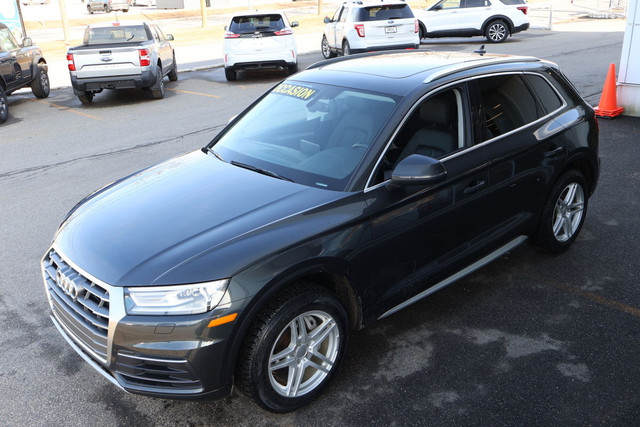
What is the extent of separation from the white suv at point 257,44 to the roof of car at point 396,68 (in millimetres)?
10712

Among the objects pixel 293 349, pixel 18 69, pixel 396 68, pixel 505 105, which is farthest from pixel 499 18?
pixel 293 349

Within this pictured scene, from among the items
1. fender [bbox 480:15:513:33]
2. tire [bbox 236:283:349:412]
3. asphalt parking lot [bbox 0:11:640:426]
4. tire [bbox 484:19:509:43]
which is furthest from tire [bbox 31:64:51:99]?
tire [bbox 484:19:509:43]

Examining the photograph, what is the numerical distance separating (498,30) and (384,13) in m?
6.34

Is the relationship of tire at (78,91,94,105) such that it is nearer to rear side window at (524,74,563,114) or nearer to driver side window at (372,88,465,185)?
rear side window at (524,74,563,114)

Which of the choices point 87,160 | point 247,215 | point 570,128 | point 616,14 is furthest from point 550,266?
point 616,14

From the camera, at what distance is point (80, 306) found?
3453 mm

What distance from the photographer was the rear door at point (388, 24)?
17.5 m

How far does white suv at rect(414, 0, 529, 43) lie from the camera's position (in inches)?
863

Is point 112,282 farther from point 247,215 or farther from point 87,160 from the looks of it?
point 87,160

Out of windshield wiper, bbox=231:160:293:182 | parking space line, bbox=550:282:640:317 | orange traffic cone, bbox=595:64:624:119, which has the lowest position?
parking space line, bbox=550:282:640:317

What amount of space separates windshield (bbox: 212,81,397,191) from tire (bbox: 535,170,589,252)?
1845 millimetres

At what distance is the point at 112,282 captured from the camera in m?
3.25

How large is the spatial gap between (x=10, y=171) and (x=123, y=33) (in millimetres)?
6389

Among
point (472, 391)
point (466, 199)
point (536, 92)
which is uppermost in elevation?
point (536, 92)
